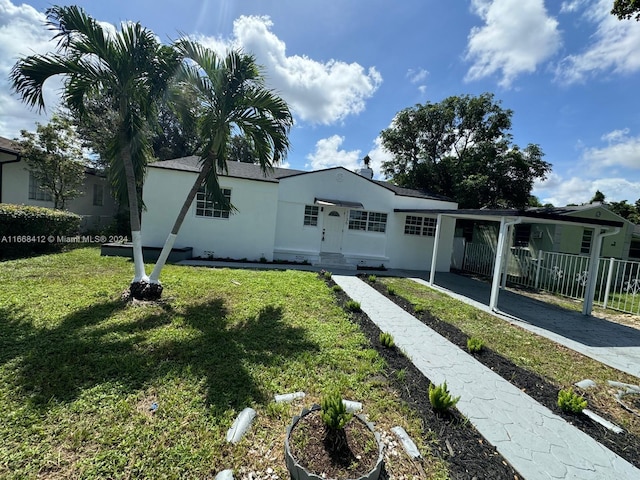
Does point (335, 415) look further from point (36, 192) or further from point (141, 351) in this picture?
point (36, 192)

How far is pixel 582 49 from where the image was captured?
31.7 ft

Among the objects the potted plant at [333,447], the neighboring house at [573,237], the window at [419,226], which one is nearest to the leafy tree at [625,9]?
the neighboring house at [573,237]

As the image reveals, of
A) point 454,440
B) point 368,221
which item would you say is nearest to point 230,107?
point 454,440

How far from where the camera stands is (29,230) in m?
9.97

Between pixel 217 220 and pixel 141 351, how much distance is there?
28.8 ft

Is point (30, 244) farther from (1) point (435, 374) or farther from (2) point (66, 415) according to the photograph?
(1) point (435, 374)

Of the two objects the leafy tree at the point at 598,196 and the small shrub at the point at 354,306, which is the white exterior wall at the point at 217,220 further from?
the leafy tree at the point at 598,196

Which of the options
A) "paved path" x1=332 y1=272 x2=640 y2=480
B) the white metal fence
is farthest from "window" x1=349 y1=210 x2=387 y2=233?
"paved path" x1=332 y1=272 x2=640 y2=480

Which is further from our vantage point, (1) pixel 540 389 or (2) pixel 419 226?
(2) pixel 419 226

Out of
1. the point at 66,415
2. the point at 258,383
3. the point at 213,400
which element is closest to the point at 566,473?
the point at 258,383

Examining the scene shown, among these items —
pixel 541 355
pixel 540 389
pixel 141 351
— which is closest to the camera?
pixel 540 389

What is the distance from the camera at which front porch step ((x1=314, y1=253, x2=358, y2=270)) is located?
42.7 feet

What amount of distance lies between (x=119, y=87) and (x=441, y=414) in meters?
8.19

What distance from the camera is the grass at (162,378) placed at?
240 centimetres
